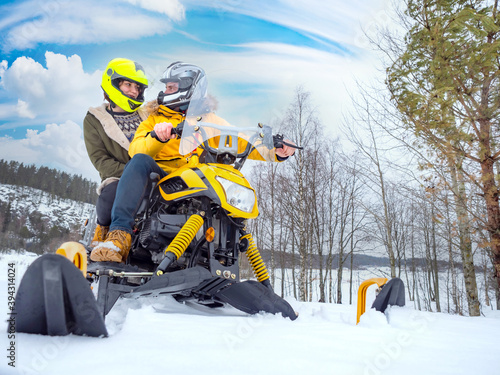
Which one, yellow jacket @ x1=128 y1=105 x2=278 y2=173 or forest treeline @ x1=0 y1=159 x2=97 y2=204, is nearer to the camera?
yellow jacket @ x1=128 y1=105 x2=278 y2=173

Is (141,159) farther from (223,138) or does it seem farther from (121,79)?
(121,79)

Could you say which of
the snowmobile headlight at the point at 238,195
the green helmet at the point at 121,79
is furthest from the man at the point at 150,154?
the snowmobile headlight at the point at 238,195

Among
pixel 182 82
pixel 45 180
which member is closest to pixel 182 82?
pixel 182 82

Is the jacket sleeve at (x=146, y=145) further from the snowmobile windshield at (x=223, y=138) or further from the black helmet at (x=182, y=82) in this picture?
the black helmet at (x=182, y=82)

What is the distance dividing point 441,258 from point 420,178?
24366 millimetres

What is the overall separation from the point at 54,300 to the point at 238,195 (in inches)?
55.6

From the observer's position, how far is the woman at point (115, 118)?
10.9 feet

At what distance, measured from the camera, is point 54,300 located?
43.3 inches

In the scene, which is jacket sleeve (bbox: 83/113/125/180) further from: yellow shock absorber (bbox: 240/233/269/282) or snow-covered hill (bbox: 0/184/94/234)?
snow-covered hill (bbox: 0/184/94/234)

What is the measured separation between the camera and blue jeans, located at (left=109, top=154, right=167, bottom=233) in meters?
2.43

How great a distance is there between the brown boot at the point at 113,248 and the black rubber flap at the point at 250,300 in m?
0.73

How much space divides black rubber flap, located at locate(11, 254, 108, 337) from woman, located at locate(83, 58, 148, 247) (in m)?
2.07

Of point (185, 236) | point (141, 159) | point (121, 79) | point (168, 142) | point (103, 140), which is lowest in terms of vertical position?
point (185, 236)

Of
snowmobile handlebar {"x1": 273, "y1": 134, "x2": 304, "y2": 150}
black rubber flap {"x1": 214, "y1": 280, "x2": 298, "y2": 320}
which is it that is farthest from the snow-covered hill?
black rubber flap {"x1": 214, "y1": 280, "x2": 298, "y2": 320}
